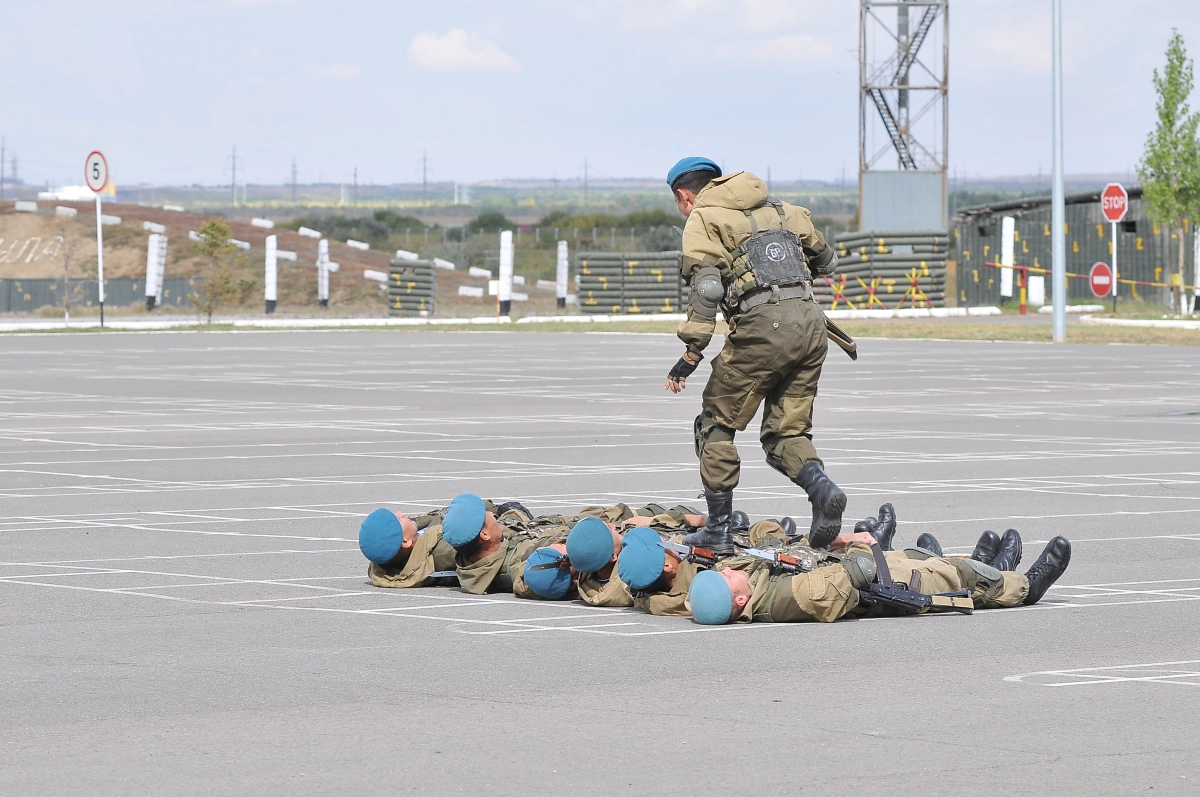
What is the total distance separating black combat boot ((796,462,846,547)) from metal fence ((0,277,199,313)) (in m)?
62.7

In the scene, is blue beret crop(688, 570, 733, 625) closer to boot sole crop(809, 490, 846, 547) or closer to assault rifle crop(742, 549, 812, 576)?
assault rifle crop(742, 549, 812, 576)

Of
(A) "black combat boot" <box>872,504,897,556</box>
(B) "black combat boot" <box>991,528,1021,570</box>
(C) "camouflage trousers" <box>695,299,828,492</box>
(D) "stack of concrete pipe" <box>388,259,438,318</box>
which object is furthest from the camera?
(D) "stack of concrete pipe" <box>388,259,438,318</box>

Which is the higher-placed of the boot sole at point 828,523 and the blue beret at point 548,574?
the boot sole at point 828,523

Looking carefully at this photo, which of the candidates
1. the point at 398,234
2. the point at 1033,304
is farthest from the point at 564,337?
the point at 398,234

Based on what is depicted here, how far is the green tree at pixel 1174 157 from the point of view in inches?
1732

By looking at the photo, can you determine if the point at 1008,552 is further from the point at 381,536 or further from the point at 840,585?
the point at 381,536

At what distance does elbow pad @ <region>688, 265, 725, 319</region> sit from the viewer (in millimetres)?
8805

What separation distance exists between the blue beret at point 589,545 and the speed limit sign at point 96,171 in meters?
39.7

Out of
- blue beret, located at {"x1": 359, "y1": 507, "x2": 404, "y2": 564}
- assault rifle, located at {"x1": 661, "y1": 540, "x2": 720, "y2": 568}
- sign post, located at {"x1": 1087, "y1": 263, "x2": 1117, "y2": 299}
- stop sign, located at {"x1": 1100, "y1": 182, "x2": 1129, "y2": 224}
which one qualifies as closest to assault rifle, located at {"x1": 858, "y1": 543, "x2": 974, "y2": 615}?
assault rifle, located at {"x1": 661, "y1": 540, "x2": 720, "y2": 568}

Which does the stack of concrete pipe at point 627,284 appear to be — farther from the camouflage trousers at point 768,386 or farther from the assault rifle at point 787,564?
the assault rifle at point 787,564

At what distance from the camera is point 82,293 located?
7100 cm

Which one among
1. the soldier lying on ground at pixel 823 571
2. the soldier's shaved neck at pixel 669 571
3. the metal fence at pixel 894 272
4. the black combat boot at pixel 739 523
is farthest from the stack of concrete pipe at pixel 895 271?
the soldier's shaved neck at pixel 669 571

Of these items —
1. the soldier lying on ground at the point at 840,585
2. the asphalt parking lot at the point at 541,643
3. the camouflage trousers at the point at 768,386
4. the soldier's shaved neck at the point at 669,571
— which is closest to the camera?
the asphalt parking lot at the point at 541,643

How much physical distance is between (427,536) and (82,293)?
6508cm
